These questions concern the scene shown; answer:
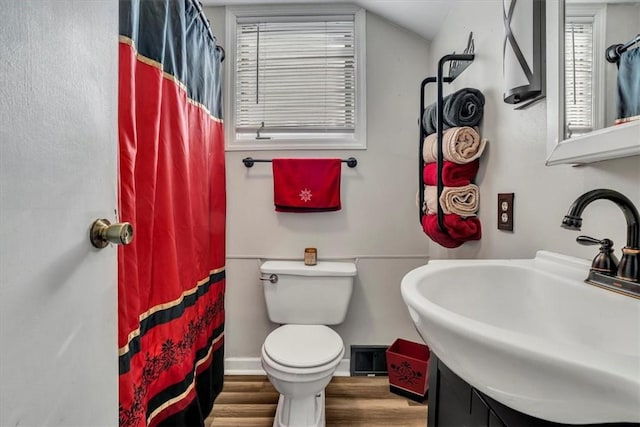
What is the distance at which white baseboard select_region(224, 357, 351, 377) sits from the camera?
1737mm

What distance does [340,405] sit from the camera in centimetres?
146

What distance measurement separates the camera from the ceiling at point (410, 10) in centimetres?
149

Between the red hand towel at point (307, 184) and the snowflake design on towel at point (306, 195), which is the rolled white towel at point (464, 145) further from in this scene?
the snowflake design on towel at point (306, 195)

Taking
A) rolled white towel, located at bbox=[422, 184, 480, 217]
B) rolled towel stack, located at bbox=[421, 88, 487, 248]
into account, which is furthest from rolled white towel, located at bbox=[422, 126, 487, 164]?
rolled white towel, located at bbox=[422, 184, 480, 217]

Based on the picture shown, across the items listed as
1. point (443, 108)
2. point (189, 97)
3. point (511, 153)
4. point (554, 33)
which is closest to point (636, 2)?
point (554, 33)

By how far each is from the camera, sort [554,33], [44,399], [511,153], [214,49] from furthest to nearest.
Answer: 1. [214,49]
2. [511,153]
3. [554,33]
4. [44,399]

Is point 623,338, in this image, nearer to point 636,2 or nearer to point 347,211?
point 636,2

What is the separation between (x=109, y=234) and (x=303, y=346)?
3.24ft

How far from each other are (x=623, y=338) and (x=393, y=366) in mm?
1190

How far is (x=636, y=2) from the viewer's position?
0.59 m

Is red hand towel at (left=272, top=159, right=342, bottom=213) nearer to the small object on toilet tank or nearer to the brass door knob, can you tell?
the small object on toilet tank

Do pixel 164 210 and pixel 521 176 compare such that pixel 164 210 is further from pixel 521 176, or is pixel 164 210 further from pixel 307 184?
pixel 521 176

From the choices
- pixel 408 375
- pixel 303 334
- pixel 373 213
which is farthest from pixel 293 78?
pixel 408 375

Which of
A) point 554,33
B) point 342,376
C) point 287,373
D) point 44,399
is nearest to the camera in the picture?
point 44,399
